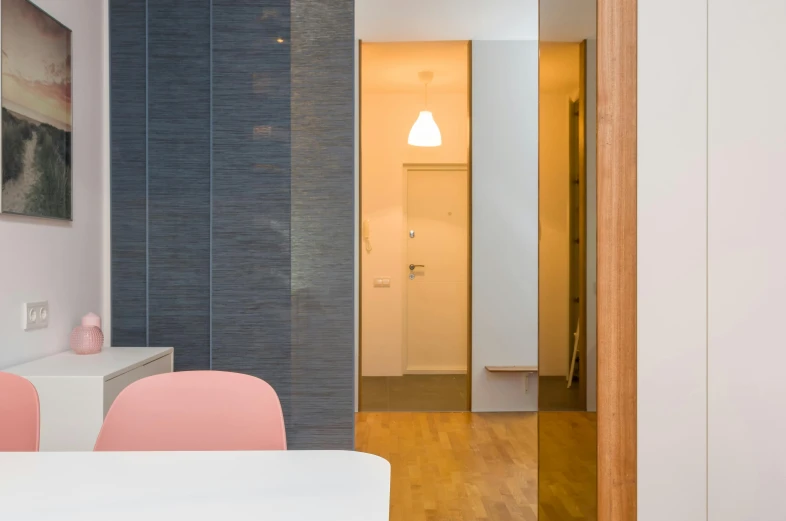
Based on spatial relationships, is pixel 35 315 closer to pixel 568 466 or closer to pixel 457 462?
pixel 568 466

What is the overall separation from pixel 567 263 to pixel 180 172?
6.49 ft

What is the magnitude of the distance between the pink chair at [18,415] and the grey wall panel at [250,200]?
1645mm

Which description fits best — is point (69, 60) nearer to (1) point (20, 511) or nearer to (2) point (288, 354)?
(2) point (288, 354)

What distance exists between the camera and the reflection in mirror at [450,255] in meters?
3.89

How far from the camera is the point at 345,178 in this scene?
324 centimetres

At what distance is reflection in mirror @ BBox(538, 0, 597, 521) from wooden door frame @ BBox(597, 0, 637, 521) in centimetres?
5

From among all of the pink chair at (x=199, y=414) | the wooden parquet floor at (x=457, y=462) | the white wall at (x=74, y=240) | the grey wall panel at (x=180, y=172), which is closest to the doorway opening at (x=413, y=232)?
the wooden parquet floor at (x=457, y=462)

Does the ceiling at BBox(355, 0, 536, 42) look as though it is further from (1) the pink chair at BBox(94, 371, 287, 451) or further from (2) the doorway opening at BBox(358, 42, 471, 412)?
(1) the pink chair at BBox(94, 371, 287, 451)

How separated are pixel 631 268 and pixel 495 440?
8.02 ft

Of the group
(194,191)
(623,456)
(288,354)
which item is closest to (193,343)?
(288,354)

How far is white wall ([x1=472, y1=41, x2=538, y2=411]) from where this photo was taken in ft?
17.0
